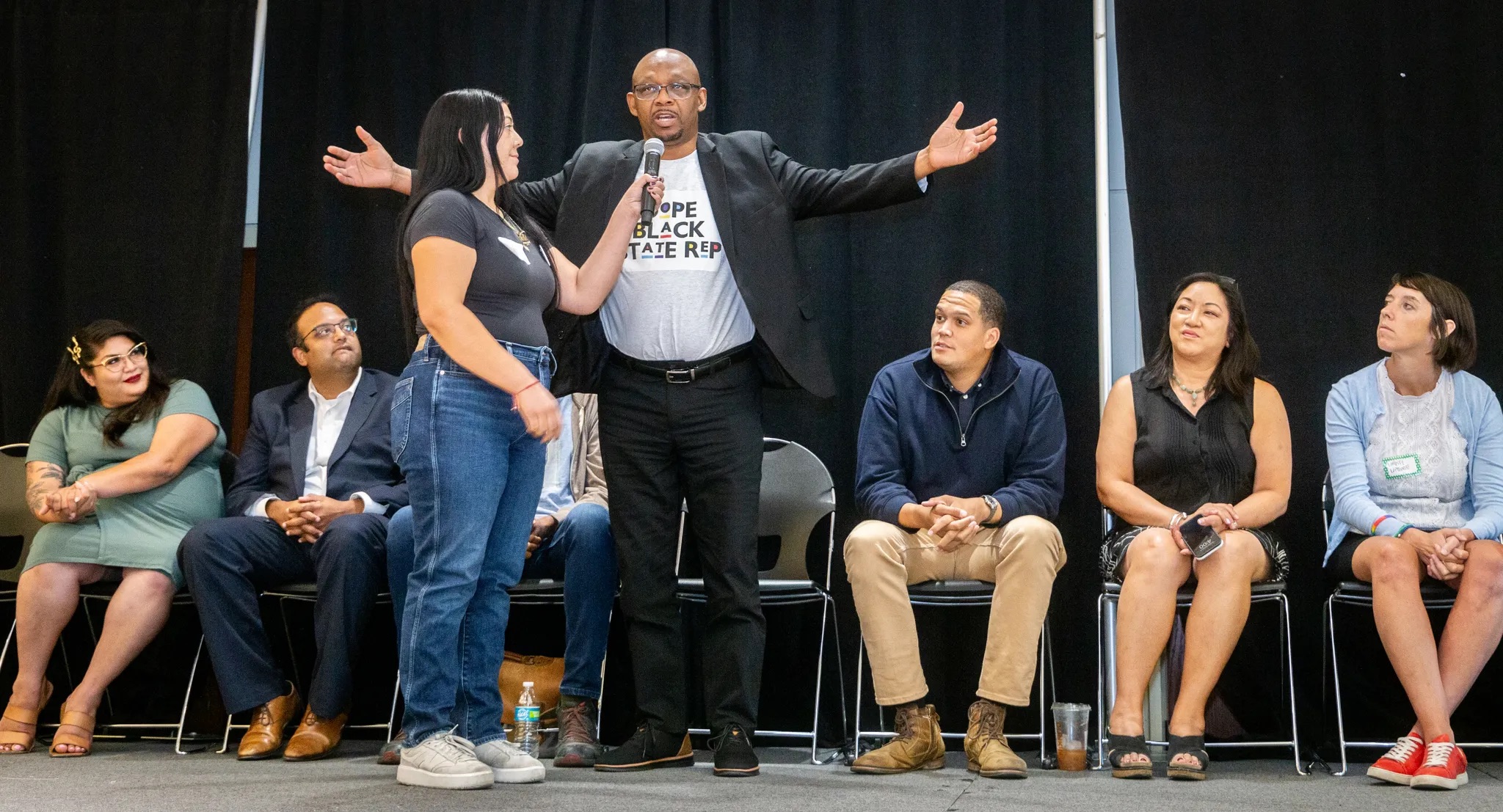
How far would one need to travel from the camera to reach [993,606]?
3207mm

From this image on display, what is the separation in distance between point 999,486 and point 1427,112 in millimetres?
1761

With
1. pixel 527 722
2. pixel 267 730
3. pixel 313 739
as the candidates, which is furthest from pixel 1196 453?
pixel 267 730

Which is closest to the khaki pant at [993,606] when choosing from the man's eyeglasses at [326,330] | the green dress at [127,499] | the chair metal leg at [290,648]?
the man's eyeglasses at [326,330]

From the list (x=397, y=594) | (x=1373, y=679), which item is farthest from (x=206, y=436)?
(x=1373, y=679)

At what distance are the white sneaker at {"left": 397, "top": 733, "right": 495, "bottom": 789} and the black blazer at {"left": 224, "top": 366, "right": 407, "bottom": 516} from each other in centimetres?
126

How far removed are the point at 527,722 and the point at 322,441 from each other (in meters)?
1.18

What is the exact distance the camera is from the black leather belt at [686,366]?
3.01 m

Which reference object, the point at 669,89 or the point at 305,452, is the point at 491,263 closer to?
the point at 669,89

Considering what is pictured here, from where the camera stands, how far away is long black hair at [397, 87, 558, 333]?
2691mm

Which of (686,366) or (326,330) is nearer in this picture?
(686,366)

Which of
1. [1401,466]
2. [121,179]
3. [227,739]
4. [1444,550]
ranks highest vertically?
[121,179]

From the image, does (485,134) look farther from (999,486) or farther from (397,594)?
(999,486)

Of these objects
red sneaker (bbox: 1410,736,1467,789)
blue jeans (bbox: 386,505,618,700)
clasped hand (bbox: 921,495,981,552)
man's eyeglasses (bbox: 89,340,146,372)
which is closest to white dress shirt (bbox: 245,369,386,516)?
blue jeans (bbox: 386,505,618,700)

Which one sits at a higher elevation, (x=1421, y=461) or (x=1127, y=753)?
(x=1421, y=461)
